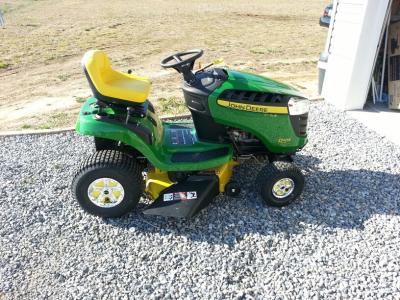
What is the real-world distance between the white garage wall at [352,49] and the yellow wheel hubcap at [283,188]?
2.74m

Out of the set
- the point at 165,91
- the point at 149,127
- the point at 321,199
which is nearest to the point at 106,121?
the point at 149,127

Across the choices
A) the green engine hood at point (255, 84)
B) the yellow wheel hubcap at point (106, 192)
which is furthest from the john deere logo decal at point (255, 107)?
the yellow wheel hubcap at point (106, 192)

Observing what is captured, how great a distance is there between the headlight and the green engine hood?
0.05 metres

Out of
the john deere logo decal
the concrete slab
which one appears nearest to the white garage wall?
the concrete slab

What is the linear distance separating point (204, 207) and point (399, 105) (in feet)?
12.5

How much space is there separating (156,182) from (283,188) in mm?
1077

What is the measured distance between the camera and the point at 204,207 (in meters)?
2.96

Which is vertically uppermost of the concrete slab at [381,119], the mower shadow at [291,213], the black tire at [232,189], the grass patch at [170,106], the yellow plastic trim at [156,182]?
the yellow plastic trim at [156,182]

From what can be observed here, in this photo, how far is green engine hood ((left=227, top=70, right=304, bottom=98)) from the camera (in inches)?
114

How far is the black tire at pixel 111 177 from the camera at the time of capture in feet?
9.15

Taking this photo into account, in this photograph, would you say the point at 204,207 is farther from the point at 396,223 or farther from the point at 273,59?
the point at 273,59

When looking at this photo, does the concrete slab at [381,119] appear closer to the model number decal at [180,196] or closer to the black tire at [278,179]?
the black tire at [278,179]

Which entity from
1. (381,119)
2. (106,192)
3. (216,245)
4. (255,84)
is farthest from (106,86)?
(381,119)

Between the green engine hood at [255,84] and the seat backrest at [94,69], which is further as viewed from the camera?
the green engine hood at [255,84]
